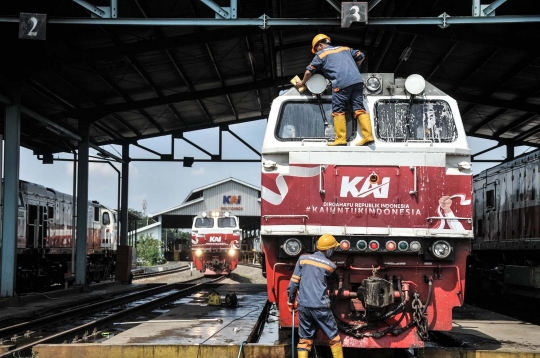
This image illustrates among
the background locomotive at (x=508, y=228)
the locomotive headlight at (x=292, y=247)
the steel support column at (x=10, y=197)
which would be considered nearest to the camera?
the locomotive headlight at (x=292, y=247)

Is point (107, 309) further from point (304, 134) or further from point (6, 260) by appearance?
point (304, 134)

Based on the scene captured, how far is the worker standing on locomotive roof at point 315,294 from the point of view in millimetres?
6535

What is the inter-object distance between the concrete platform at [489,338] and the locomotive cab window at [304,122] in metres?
2.70

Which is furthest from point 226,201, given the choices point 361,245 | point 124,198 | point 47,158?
point 361,245

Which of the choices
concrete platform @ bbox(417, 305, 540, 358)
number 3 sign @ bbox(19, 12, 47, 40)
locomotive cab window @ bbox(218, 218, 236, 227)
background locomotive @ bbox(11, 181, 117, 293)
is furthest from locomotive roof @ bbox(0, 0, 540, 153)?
concrete platform @ bbox(417, 305, 540, 358)

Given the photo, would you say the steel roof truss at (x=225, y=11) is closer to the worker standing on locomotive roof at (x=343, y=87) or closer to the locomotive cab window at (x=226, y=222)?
the worker standing on locomotive roof at (x=343, y=87)

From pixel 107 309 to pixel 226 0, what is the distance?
24.9ft

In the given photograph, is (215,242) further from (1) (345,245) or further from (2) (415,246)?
(2) (415,246)

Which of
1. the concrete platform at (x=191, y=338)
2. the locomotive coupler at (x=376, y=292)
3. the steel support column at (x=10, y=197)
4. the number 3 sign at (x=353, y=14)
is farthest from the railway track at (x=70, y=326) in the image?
the number 3 sign at (x=353, y=14)

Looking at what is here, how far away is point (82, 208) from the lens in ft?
64.4

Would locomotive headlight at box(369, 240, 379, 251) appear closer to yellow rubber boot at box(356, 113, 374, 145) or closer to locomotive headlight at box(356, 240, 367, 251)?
locomotive headlight at box(356, 240, 367, 251)

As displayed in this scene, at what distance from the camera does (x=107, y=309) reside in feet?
49.6

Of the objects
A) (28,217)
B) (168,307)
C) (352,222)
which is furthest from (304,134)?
(28,217)

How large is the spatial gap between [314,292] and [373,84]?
2625 mm
